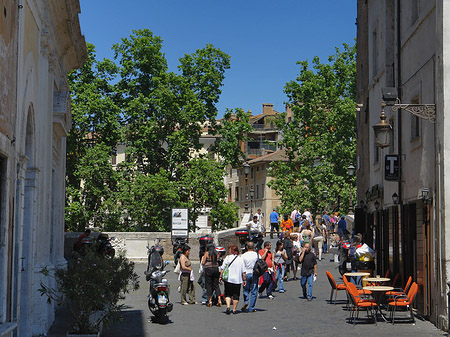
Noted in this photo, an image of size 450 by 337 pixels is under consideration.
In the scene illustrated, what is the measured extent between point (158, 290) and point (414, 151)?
6.75 m

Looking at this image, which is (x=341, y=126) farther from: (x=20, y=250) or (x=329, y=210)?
(x=20, y=250)

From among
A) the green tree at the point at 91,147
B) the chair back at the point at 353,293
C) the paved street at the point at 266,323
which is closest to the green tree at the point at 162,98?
the green tree at the point at 91,147

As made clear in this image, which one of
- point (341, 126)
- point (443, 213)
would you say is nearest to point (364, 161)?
point (443, 213)

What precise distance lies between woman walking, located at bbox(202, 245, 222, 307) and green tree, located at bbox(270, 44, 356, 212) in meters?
34.9

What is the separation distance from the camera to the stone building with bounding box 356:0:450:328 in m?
16.3

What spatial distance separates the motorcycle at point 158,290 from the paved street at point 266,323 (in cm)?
29

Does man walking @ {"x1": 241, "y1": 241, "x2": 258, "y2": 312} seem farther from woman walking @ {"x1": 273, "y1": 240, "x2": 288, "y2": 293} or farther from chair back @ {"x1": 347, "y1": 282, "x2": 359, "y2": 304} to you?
woman walking @ {"x1": 273, "y1": 240, "x2": 288, "y2": 293}

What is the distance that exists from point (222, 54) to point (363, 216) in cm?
2206

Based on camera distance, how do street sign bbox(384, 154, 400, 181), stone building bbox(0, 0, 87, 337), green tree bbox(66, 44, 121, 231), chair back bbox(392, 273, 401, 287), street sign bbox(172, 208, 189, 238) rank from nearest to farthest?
stone building bbox(0, 0, 87, 337)
chair back bbox(392, 273, 401, 287)
street sign bbox(384, 154, 400, 181)
street sign bbox(172, 208, 189, 238)
green tree bbox(66, 44, 121, 231)

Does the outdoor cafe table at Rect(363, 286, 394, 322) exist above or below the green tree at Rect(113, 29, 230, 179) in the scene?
below

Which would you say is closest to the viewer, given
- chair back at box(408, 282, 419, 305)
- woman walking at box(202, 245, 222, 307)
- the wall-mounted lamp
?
chair back at box(408, 282, 419, 305)

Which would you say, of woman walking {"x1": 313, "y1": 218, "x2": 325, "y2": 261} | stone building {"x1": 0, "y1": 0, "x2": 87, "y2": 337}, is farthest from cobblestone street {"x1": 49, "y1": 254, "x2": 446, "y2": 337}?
woman walking {"x1": 313, "y1": 218, "x2": 325, "y2": 261}

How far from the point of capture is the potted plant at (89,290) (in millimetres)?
14039

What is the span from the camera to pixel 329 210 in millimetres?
58312
